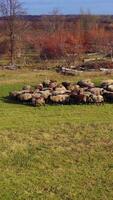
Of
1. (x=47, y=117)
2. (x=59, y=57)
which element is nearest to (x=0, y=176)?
(x=47, y=117)

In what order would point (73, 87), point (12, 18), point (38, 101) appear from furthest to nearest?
point (12, 18), point (73, 87), point (38, 101)

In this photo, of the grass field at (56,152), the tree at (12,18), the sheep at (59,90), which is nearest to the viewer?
the grass field at (56,152)

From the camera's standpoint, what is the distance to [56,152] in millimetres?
10984

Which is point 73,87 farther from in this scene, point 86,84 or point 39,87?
point 39,87

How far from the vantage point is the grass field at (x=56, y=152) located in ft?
29.9

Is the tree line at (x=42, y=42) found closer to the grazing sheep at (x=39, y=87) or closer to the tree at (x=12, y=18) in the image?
the tree at (x=12, y=18)

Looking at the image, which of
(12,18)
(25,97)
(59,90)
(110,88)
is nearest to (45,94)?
(25,97)

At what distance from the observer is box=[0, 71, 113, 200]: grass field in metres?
9.12

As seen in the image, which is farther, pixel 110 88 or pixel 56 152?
pixel 110 88

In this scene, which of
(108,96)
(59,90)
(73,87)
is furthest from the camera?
(73,87)

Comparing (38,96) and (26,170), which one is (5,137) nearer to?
(26,170)

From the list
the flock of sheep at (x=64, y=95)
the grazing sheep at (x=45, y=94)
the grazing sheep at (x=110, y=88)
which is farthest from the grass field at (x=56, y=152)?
the grazing sheep at (x=110, y=88)

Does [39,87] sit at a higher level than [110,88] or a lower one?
lower

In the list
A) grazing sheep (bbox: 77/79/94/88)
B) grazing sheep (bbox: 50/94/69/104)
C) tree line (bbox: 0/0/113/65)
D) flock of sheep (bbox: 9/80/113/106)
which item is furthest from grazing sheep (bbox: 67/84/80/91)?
tree line (bbox: 0/0/113/65)
